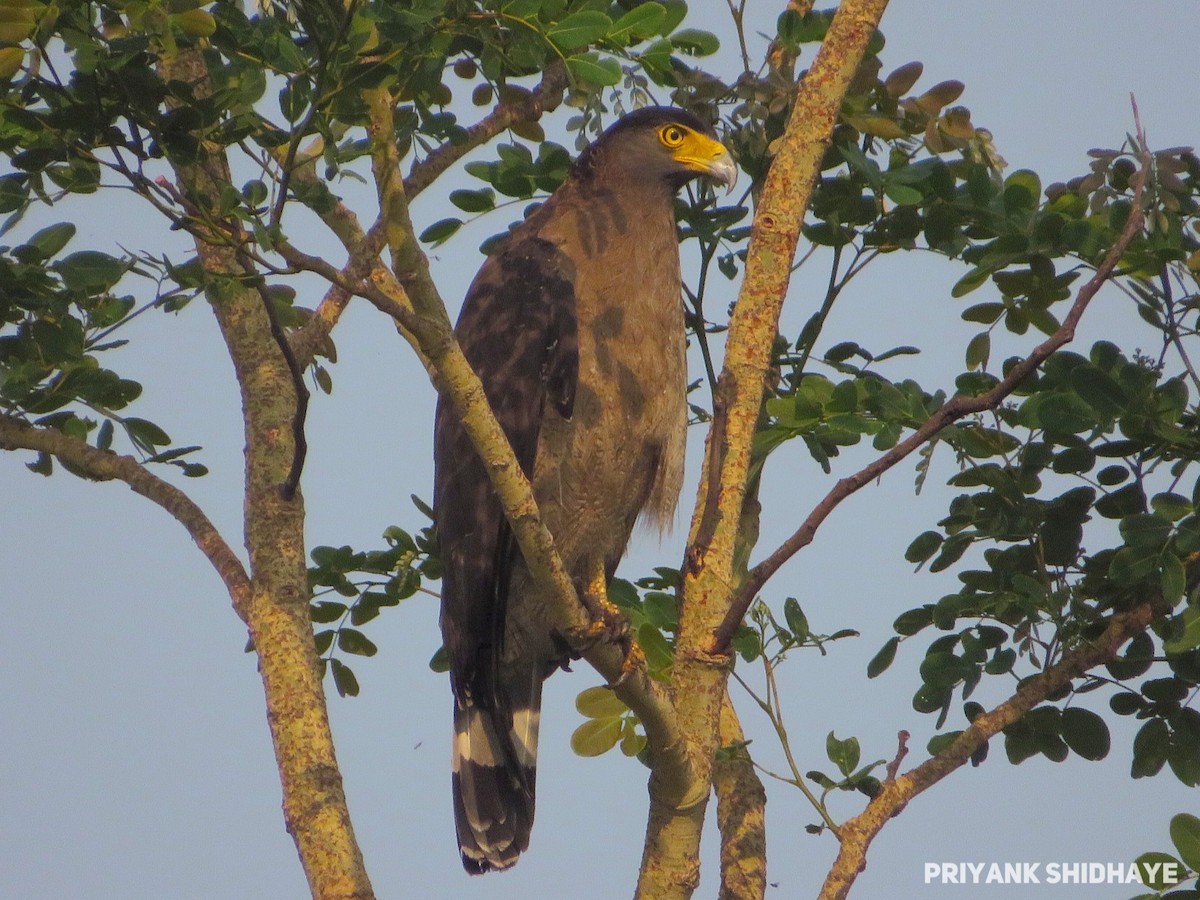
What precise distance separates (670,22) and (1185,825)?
87.1 inches

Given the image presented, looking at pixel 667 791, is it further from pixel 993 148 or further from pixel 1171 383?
pixel 993 148

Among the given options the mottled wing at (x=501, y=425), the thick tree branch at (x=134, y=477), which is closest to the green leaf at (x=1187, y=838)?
the mottled wing at (x=501, y=425)

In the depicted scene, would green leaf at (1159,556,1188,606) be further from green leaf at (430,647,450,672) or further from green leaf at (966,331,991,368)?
green leaf at (430,647,450,672)

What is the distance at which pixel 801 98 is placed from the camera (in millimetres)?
3318

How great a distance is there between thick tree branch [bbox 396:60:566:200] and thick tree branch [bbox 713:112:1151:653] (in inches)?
70.9

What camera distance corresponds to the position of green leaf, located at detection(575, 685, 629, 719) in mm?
3773

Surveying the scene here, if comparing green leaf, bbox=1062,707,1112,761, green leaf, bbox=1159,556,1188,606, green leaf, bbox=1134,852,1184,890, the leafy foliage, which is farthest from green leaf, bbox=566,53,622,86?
green leaf, bbox=1134,852,1184,890

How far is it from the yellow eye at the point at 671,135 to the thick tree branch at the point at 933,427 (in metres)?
1.78

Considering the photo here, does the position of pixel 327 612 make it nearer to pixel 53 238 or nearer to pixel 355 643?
pixel 355 643

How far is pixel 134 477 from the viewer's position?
3.64m

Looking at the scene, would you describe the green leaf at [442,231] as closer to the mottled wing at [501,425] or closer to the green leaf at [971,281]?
the mottled wing at [501,425]

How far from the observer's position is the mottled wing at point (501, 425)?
3.95 metres

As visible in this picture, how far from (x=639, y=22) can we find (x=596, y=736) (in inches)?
75.4

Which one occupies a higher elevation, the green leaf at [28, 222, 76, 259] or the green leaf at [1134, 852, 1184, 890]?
the green leaf at [28, 222, 76, 259]
